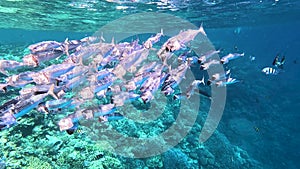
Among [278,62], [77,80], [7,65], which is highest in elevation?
[7,65]

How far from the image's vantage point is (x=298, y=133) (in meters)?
21.1

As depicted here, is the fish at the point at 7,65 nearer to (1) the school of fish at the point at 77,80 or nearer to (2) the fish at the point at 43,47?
(1) the school of fish at the point at 77,80

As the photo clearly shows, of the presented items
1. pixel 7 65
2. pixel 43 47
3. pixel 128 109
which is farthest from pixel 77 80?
pixel 128 109

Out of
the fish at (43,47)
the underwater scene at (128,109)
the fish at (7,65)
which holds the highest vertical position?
the fish at (43,47)

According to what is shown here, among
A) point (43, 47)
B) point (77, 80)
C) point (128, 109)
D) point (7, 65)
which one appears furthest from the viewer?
point (128, 109)

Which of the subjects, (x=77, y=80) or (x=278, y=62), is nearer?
(x=77, y=80)

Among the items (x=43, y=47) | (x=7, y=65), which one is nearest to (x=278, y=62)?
(x=43, y=47)

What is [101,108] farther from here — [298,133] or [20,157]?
[298,133]

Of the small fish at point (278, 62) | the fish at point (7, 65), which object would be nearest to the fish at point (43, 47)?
the fish at point (7, 65)

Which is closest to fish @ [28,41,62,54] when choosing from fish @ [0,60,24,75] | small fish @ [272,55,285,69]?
fish @ [0,60,24,75]

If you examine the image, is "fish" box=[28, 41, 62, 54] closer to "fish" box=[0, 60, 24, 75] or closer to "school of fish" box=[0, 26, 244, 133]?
"school of fish" box=[0, 26, 244, 133]

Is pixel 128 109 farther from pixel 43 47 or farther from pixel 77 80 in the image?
pixel 43 47

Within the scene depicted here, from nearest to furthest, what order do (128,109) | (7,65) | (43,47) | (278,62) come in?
(43,47) < (7,65) < (278,62) < (128,109)

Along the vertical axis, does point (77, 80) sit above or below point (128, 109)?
above
